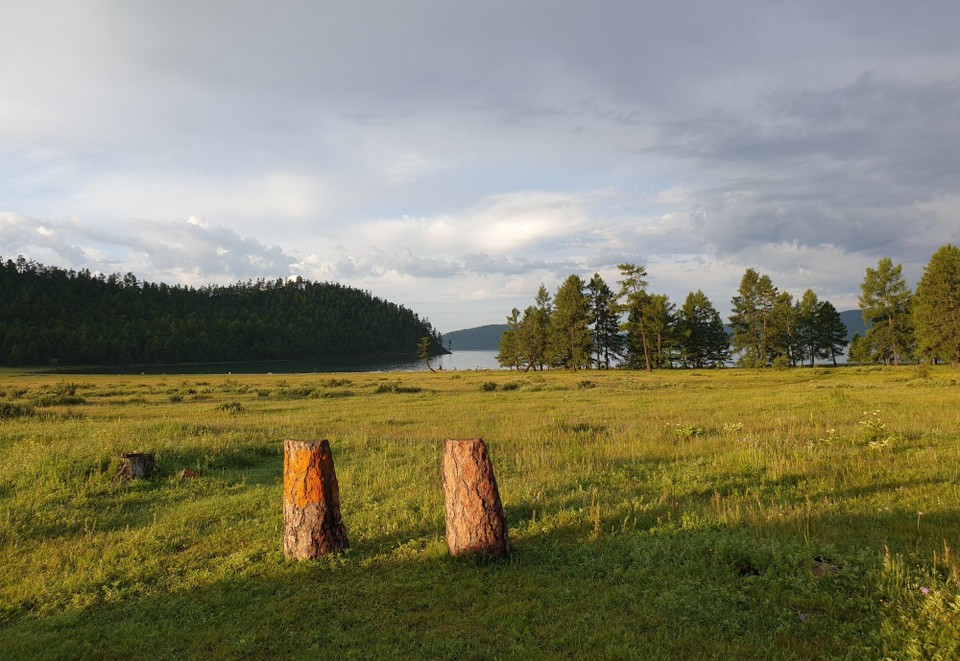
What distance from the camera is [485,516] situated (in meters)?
7.01

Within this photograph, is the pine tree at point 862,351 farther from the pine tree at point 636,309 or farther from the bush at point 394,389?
the bush at point 394,389

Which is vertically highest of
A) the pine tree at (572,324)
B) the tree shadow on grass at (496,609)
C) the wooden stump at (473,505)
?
the pine tree at (572,324)

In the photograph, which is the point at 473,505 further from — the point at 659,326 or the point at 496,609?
the point at 659,326

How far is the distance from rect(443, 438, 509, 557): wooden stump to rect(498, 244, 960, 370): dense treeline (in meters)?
73.1

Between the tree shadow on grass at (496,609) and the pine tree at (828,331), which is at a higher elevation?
the pine tree at (828,331)

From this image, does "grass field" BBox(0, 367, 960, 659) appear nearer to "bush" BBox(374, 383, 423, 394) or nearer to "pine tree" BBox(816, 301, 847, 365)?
"bush" BBox(374, 383, 423, 394)

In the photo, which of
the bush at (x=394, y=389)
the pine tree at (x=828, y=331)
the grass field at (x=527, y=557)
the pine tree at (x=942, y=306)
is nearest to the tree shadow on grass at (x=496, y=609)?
the grass field at (x=527, y=557)

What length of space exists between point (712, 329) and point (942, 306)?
3234cm

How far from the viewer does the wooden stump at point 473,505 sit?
6988 millimetres

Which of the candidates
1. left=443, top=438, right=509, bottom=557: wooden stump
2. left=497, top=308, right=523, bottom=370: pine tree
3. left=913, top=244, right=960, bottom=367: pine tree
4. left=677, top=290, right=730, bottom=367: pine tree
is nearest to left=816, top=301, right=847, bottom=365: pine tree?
left=677, top=290, right=730, bottom=367: pine tree

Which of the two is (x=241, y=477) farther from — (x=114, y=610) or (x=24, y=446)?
(x=24, y=446)

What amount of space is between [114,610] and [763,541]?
8118 mm

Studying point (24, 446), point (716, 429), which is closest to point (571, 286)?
point (716, 429)

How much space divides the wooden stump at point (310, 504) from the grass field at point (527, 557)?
30cm
